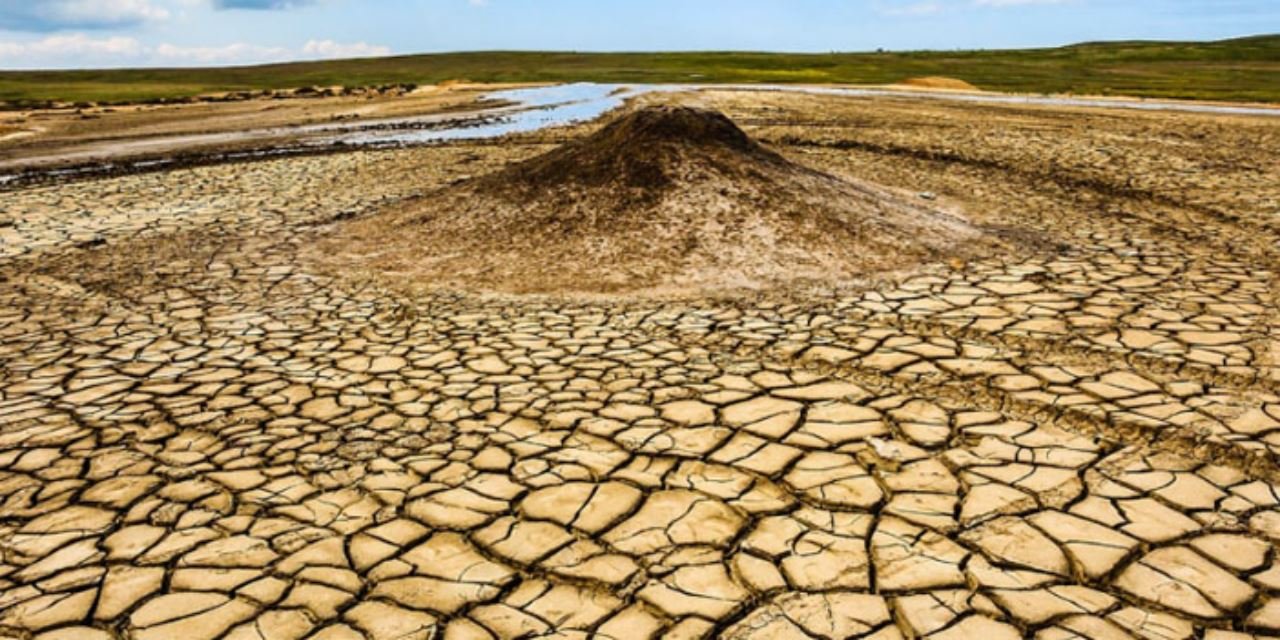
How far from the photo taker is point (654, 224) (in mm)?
7598

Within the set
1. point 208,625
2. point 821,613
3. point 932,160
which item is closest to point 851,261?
point 821,613

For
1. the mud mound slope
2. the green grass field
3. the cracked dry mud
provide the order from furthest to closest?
the green grass field < the mud mound slope < the cracked dry mud

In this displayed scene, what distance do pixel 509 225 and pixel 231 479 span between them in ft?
15.4

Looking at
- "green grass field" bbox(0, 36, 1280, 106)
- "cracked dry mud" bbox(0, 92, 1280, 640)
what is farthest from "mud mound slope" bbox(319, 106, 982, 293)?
"green grass field" bbox(0, 36, 1280, 106)

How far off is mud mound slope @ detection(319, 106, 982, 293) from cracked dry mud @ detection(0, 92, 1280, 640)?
53cm

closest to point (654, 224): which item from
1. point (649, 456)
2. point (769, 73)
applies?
point (649, 456)

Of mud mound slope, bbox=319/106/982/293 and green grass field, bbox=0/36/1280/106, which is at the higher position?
green grass field, bbox=0/36/1280/106

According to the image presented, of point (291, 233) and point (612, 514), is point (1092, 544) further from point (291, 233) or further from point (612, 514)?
point (291, 233)

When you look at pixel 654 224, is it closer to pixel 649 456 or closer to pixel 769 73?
pixel 649 456

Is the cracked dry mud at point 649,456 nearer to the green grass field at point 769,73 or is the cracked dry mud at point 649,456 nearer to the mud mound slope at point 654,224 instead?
the mud mound slope at point 654,224

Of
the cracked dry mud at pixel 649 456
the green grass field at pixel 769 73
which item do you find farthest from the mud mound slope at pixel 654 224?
the green grass field at pixel 769 73

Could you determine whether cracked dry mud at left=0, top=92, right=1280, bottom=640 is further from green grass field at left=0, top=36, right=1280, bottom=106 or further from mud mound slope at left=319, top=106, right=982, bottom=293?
green grass field at left=0, top=36, right=1280, bottom=106

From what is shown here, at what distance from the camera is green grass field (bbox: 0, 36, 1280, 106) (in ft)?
135

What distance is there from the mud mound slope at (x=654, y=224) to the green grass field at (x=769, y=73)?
27808 mm
